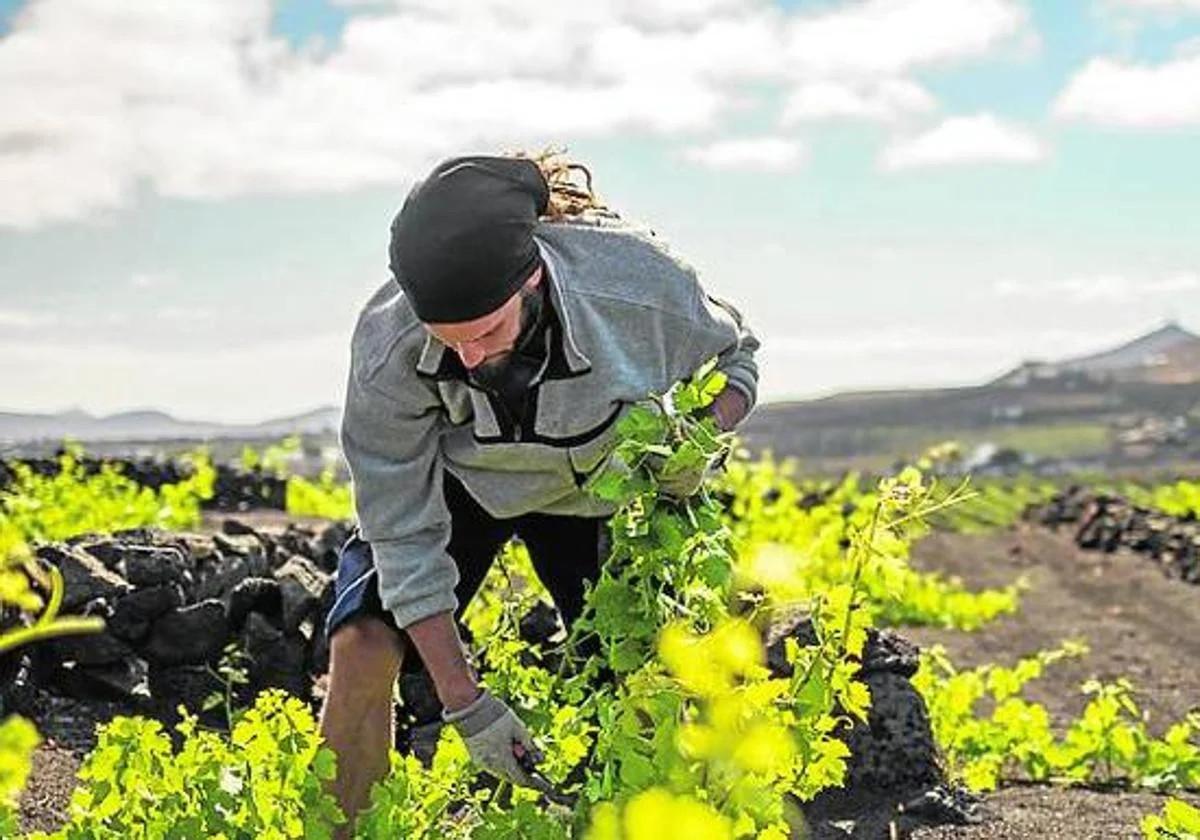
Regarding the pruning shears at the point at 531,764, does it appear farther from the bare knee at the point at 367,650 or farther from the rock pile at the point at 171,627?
the rock pile at the point at 171,627

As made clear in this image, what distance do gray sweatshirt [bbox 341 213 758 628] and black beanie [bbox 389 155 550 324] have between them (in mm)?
194

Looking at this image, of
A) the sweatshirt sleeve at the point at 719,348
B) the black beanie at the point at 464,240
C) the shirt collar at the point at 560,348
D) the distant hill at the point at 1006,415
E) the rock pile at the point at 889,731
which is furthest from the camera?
the distant hill at the point at 1006,415

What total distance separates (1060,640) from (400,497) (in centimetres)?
960

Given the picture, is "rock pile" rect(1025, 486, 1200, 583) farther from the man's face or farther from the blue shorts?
the man's face

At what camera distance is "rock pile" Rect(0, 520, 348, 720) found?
23.5 ft

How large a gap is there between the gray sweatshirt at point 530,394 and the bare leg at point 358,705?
161 millimetres

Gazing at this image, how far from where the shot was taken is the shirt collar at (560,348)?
3.87 metres

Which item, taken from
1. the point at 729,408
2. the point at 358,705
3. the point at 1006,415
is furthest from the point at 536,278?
the point at 1006,415

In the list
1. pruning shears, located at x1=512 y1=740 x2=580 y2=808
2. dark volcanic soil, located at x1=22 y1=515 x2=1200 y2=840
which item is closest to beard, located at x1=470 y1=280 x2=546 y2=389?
pruning shears, located at x1=512 y1=740 x2=580 y2=808

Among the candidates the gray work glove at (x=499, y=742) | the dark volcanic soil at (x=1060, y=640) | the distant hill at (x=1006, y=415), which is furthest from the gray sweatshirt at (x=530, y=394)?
the distant hill at (x=1006, y=415)

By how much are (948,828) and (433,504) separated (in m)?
1.98

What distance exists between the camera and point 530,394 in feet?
13.2

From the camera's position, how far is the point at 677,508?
3.24 meters

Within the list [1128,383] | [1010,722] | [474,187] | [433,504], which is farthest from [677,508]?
[1128,383]
